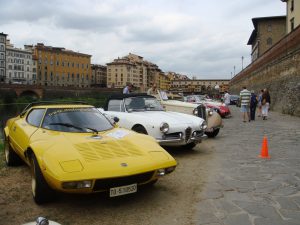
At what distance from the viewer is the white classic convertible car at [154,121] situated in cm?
784

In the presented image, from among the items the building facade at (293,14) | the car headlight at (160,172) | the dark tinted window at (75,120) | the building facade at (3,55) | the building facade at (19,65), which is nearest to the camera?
the car headlight at (160,172)

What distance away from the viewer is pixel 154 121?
7.98 metres

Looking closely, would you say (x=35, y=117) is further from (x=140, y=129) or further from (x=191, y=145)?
(x=191, y=145)

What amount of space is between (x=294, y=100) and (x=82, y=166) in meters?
19.1

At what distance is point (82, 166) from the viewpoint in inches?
171

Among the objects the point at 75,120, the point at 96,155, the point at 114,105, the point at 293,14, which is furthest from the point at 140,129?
the point at 293,14

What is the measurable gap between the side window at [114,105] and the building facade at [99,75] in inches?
5340

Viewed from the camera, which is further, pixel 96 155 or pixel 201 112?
pixel 201 112

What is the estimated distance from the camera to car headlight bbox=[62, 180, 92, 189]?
4152 mm

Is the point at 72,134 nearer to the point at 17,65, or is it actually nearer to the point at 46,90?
the point at 46,90

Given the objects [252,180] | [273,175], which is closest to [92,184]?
[252,180]

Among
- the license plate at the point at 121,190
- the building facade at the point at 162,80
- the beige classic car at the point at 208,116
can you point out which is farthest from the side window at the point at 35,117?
the building facade at the point at 162,80

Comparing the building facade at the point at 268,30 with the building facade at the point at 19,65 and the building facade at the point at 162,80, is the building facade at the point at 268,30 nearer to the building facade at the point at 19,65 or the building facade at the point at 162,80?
the building facade at the point at 19,65

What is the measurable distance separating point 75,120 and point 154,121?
250cm
